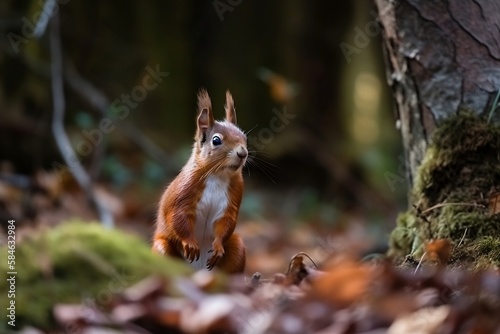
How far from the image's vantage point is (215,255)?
3.25 m

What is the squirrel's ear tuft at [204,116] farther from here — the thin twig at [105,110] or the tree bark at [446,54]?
the thin twig at [105,110]

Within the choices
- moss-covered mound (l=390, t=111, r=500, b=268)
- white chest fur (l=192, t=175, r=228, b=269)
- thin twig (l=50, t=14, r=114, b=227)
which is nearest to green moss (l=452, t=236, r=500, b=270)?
moss-covered mound (l=390, t=111, r=500, b=268)

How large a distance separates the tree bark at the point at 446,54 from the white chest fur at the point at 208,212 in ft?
3.46

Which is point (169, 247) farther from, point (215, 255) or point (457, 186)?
point (457, 186)

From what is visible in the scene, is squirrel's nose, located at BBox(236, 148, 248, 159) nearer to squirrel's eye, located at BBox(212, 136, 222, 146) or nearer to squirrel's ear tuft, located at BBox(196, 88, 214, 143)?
squirrel's eye, located at BBox(212, 136, 222, 146)

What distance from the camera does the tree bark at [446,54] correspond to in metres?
3.65

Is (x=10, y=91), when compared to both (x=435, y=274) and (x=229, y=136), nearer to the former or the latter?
(x=229, y=136)

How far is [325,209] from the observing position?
29.6 feet

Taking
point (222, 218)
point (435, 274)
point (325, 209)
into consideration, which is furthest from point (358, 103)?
A: point (435, 274)

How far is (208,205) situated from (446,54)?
1.31 m

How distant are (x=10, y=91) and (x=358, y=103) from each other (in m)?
4.17

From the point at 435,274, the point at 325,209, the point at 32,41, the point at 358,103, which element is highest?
the point at 32,41

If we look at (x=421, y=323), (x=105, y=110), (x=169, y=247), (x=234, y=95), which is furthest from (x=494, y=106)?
(x=234, y=95)

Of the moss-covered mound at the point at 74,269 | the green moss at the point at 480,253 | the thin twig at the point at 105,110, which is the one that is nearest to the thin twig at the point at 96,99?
the thin twig at the point at 105,110
